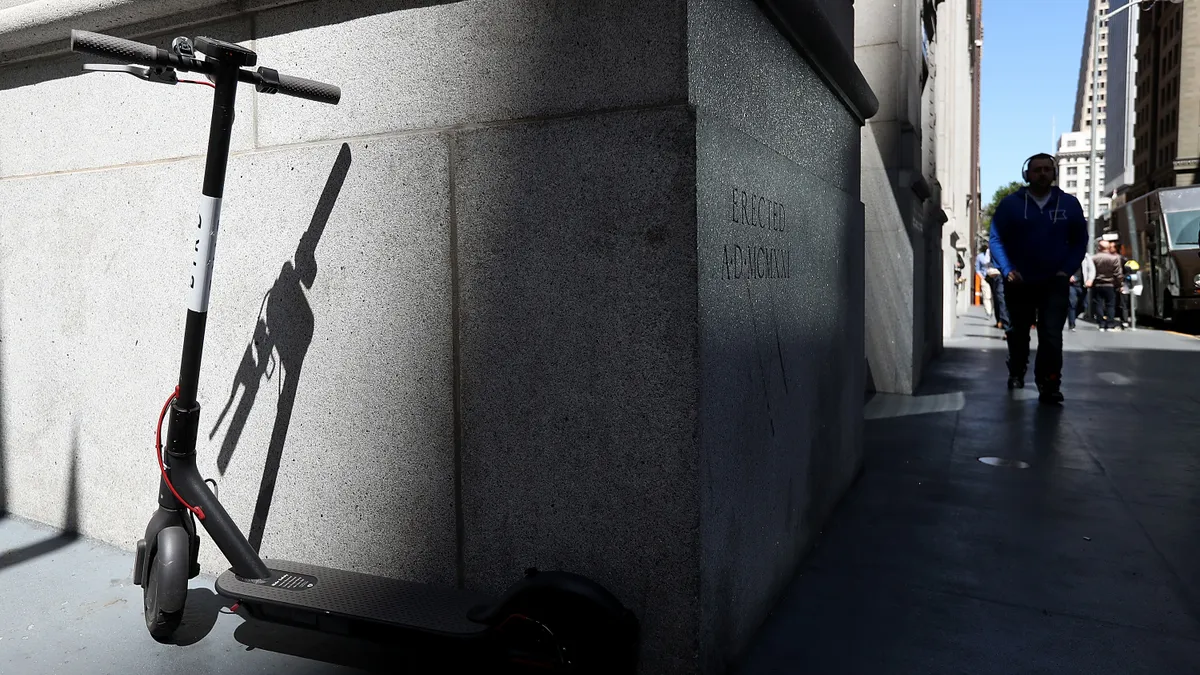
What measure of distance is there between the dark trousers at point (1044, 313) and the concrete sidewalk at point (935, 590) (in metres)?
1.96

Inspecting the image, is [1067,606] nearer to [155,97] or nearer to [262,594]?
[262,594]

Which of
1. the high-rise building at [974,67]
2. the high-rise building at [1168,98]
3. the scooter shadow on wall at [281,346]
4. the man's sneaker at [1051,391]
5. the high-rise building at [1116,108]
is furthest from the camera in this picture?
the high-rise building at [1116,108]

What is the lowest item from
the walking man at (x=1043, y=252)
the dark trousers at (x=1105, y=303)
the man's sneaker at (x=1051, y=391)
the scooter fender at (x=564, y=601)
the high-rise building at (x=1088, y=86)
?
the man's sneaker at (x=1051, y=391)

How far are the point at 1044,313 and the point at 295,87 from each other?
688 centimetres

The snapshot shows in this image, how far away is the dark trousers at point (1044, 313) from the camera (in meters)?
7.59

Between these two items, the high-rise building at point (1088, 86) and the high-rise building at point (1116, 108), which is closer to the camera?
the high-rise building at point (1116, 108)

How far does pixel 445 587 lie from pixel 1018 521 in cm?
285

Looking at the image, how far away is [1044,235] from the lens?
761 cm

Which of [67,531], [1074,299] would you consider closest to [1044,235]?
[67,531]

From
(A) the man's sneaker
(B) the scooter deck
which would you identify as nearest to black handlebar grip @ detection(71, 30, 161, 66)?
(B) the scooter deck

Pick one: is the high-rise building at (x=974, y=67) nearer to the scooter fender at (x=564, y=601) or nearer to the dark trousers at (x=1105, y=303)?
the dark trousers at (x=1105, y=303)

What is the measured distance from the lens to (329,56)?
312 centimetres

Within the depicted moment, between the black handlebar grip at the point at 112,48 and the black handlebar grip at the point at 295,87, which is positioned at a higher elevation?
the black handlebar grip at the point at 112,48

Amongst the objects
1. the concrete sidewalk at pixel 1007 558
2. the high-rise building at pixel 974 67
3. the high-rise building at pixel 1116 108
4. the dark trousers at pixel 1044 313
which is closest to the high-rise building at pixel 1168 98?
the high-rise building at pixel 1116 108
